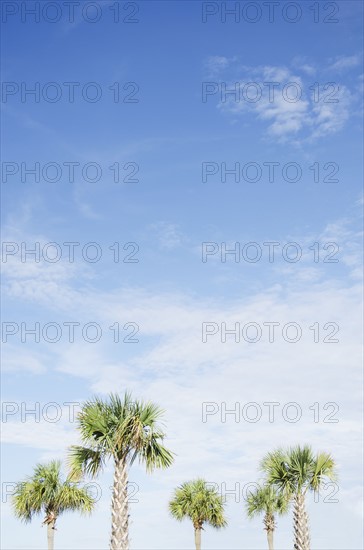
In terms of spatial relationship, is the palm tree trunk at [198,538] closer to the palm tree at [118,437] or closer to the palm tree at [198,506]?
the palm tree at [198,506]

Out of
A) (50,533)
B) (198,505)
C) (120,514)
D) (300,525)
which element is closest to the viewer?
(120,514)

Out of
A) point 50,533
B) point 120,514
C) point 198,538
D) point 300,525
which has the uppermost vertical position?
point 120,514

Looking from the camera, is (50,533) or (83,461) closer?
(83,461)

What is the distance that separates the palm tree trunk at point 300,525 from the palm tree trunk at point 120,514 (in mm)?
11455

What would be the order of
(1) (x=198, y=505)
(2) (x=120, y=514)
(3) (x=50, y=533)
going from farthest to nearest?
1. (1) (x=198, y=505)
2. (3) (x=50, y=533)
3. (2) (x=120, y=514)

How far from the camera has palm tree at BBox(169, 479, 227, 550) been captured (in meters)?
52.4

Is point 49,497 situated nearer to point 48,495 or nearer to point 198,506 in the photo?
point 48,495

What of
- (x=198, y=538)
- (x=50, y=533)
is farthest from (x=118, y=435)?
(x=198, y=538)

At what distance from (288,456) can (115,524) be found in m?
11.7

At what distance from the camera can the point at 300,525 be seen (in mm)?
31531

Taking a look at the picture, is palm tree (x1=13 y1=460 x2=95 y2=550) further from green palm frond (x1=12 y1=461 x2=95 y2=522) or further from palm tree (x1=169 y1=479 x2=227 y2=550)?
palm tree (x1=169 y1=479 x2=227 y2=550)

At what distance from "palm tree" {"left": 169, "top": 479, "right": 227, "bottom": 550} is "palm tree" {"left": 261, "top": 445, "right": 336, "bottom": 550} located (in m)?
21.7

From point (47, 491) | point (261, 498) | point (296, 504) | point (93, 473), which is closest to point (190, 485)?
point (261, 498)

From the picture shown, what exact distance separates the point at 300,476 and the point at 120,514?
11591 millimetres
